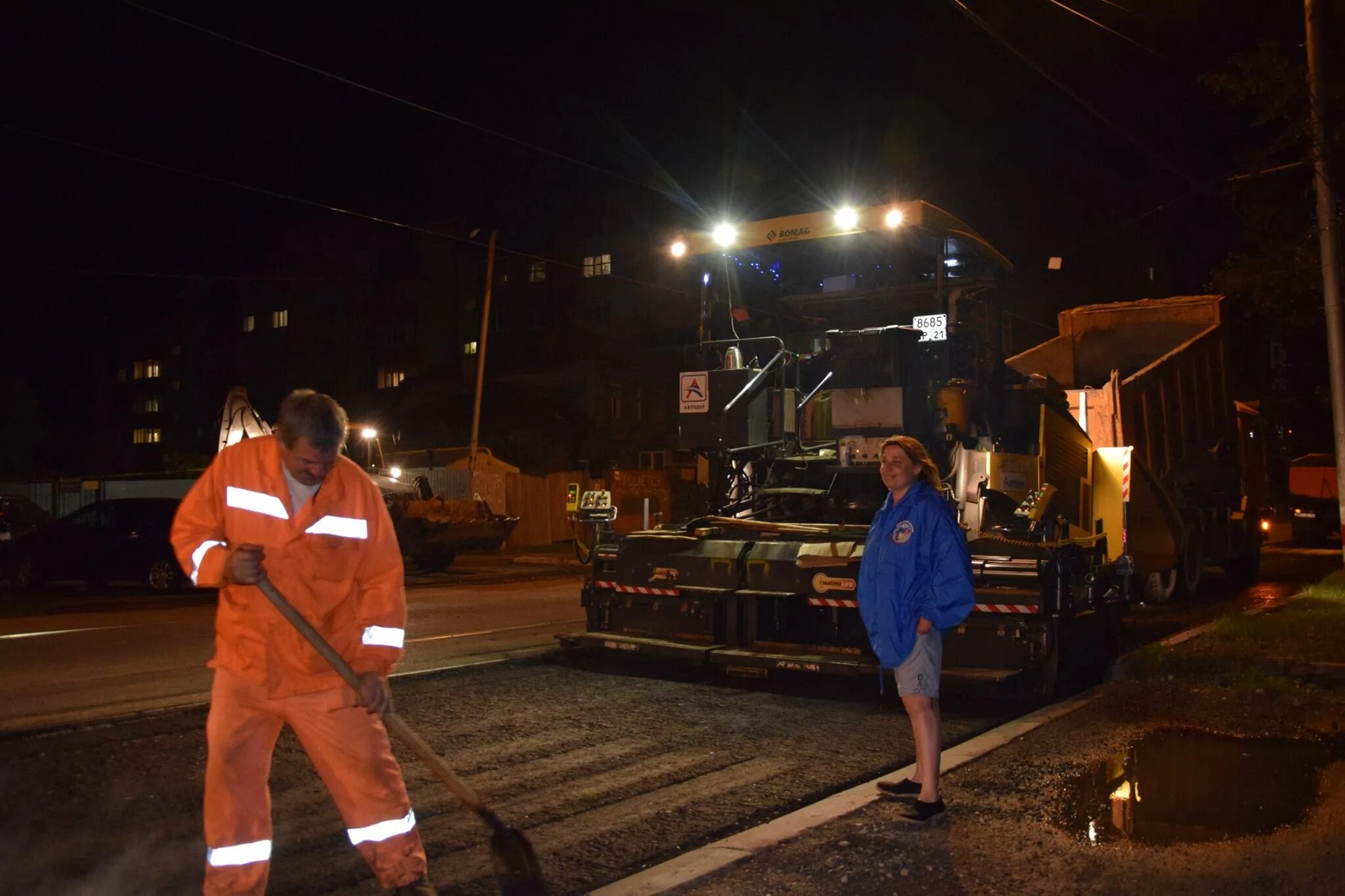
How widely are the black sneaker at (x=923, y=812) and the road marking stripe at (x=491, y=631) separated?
6589 mm

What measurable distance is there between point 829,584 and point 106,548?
12.7 metres

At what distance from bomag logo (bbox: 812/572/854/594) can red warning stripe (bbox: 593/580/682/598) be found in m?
1.13

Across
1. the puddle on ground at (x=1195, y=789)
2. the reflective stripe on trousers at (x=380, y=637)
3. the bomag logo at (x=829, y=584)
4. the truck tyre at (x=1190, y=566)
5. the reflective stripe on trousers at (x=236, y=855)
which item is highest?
the reflective stripe on trousers at (x=380, y=637)

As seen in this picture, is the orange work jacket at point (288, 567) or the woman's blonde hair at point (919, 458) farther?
the woman's blonde hair at point (919, 458)

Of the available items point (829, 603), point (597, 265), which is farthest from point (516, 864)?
point (597, 265)

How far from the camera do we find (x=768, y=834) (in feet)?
16.2

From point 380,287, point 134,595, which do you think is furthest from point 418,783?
point 380,287

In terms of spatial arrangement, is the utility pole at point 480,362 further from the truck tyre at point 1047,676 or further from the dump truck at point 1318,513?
the truck tyre at point 1047,676

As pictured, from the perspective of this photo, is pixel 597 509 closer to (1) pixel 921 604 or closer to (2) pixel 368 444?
(1) pixel 921 604

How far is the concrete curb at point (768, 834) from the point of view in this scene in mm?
4387

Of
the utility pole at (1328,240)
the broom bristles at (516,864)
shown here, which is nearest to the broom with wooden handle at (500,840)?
the broom bristles at (516,864)

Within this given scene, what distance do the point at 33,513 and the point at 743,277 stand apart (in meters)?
19.5

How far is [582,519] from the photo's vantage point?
963 centimetres

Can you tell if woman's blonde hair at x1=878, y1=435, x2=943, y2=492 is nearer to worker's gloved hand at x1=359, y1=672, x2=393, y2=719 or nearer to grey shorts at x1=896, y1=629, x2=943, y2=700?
grey shorts at x1=896, y1=629, x2=943, y2=700
